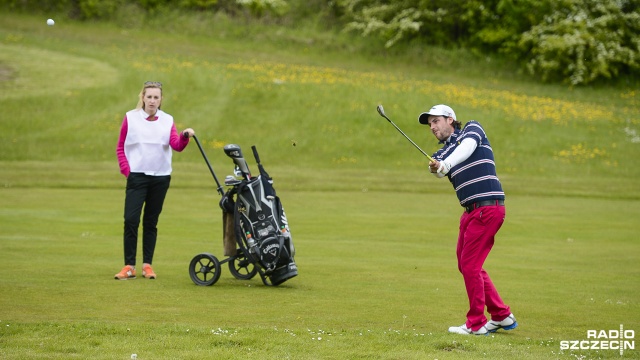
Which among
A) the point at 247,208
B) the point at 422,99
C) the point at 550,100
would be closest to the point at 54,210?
the point at 247,208

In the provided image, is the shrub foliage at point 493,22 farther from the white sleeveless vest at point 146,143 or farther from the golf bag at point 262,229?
the golf bag at point 262,229

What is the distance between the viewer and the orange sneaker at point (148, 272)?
468 inches

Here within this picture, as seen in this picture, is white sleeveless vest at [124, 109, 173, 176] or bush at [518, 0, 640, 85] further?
bush at [518, 0, 640, 85]

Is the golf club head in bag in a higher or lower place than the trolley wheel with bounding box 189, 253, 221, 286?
higher

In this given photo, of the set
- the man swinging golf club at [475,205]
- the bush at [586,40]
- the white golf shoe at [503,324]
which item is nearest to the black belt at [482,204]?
the man swinging golf club at [475,205]

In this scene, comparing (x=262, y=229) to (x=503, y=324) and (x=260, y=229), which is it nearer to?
(x=260, y=229)

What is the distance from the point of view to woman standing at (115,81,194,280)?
11.9 metres

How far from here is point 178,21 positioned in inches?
2106

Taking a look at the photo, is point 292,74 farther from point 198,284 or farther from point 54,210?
point 198,284

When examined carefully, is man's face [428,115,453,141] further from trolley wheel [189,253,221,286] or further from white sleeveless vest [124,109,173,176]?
white sleeveless vest [124,109,173,176]

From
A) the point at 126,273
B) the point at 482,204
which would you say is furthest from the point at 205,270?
the point at 482,204

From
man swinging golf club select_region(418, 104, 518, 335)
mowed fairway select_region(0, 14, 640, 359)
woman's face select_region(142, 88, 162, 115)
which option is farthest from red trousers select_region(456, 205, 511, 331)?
woman's face select_region(142, 88, 162, 115)

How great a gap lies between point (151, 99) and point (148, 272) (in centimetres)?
196

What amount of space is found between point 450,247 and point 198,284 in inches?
223
